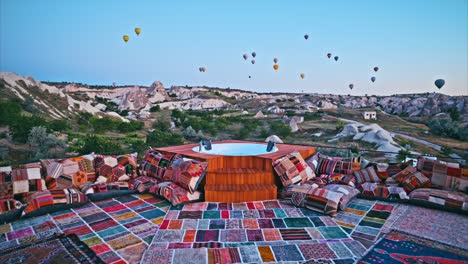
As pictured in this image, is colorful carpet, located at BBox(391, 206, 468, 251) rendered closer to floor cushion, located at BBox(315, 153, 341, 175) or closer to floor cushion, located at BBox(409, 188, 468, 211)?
floor cushion, located at BBox(409, 188, 468, 211)

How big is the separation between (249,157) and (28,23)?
15.0m

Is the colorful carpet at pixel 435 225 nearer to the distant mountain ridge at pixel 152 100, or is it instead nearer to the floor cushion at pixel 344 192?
the floor cushion at pixel 344 192

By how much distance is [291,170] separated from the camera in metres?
4.44

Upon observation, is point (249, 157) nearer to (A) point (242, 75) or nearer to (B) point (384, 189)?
(B) point (384, 189)

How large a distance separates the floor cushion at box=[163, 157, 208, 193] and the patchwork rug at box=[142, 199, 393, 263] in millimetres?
343

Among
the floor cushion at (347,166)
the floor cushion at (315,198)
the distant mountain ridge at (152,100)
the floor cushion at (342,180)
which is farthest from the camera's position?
the distant mountain ridge at (152,100)

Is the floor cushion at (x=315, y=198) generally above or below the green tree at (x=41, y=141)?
above

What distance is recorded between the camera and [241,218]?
11.3 ft

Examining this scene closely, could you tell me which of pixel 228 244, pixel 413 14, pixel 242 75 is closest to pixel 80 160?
pixel 228 244

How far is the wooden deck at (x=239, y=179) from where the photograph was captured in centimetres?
403

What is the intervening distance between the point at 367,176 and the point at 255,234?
2613 mm

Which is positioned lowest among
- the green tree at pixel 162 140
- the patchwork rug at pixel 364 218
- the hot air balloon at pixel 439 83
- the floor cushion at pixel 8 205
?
the green tree at pixel 162 140

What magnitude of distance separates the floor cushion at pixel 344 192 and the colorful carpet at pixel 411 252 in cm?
79

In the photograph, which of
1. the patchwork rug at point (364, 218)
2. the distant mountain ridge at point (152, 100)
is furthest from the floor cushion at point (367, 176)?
the distant mountain ridge at point (152, 100)
